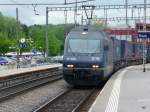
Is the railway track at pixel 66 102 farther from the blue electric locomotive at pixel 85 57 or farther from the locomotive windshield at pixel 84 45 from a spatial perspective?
the locomotive windshield at pixel 84 45

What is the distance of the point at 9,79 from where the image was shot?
3012 cm

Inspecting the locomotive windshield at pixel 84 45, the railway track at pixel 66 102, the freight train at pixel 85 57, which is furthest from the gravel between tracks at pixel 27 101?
the locomotive windshield at pixel 84 45

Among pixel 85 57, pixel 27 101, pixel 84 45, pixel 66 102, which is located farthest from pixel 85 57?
pixel 27 101

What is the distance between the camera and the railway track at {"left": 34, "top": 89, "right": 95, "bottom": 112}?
56.3ft

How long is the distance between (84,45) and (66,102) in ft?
20.7

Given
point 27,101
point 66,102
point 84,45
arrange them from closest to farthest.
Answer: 1. point 66,102
2. point 27,101
3. point 84,45

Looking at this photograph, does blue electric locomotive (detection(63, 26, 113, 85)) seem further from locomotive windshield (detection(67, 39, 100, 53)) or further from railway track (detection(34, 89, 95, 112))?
railway track (detection(34, 89, 95, 112))

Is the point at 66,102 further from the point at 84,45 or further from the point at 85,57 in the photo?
the point at 84,45

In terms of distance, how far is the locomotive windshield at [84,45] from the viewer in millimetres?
25641

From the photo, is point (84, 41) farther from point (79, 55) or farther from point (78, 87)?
point (78, 87)

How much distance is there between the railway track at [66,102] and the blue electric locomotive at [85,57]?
81 cm

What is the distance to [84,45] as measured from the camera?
84.6 feet

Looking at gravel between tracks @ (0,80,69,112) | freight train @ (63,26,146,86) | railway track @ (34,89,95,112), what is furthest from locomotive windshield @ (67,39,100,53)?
gravel between tracks @ (0,80,69,112)

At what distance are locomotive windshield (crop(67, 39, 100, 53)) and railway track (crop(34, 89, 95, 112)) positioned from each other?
207cm
